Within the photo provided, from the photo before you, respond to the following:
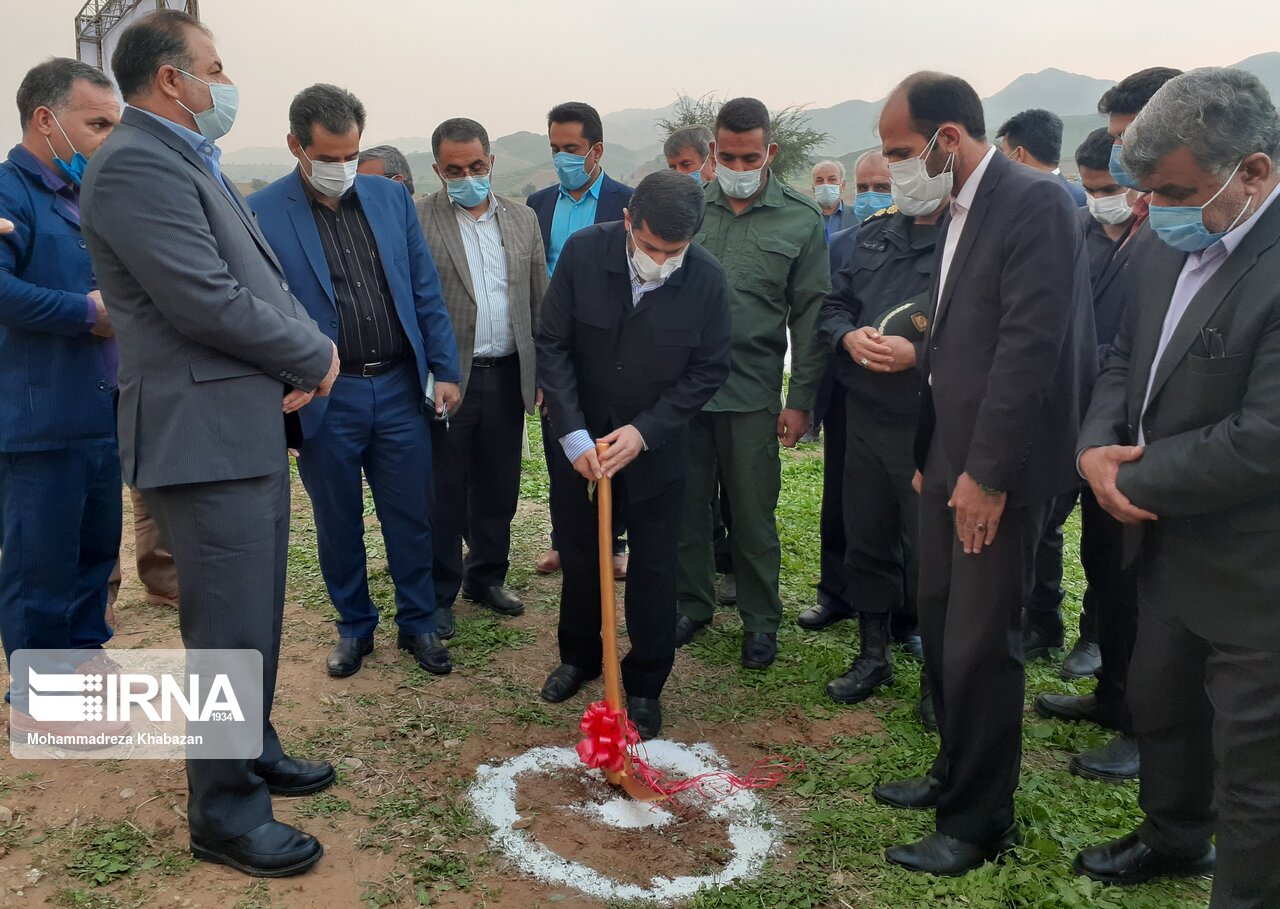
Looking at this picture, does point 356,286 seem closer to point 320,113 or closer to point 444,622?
point 320,113

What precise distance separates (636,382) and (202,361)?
5.11ft

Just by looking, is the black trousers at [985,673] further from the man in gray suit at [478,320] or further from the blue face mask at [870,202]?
the blue face mask at [870,202]

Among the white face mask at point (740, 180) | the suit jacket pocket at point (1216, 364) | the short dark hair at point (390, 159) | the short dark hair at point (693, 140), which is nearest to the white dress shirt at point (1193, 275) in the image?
the suit jacket pocket at point (1216, 364)

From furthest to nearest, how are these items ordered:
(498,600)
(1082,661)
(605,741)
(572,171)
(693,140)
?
(693,140) → (572,171) → (498,600) → (1082,661) → (605,741)

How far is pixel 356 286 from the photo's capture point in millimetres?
3982

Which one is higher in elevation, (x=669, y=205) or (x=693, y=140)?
(x=693, y=140)

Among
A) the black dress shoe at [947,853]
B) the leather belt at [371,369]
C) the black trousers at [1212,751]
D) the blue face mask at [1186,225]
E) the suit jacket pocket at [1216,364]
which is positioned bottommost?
the black dress shoe at [947,853]

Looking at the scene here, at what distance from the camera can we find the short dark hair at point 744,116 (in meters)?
4.27

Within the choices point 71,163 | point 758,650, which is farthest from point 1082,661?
point 71,163

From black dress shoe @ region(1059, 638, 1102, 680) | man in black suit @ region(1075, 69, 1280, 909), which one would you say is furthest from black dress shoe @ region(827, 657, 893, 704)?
man in black suit @ region(1075, 69, 1280, 909)

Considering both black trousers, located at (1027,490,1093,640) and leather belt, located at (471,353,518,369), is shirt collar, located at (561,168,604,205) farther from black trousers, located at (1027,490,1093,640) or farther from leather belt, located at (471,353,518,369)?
black trousers, located at (1027,490,1093,640)

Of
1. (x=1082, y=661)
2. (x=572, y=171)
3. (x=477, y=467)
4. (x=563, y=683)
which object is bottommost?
(x=1082, y=661)

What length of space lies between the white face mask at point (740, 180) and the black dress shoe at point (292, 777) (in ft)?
9.75

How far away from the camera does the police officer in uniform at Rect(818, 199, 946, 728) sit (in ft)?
13.0
